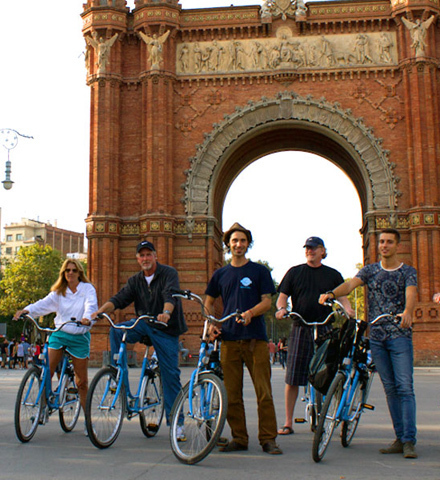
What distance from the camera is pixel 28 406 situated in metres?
8.02

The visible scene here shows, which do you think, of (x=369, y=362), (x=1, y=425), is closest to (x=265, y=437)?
(x=369, y=362)

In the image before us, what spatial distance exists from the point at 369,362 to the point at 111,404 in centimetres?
296

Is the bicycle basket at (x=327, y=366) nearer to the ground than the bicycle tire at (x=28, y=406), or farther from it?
farther from it

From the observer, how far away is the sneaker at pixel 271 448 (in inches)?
283

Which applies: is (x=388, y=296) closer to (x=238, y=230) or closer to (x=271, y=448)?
(x=238, y=230)

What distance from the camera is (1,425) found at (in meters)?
9.48

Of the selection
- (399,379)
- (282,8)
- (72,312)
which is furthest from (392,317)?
(282,8)

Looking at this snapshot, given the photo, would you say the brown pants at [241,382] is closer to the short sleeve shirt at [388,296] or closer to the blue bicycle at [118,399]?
the blue bicycle at [118,399]

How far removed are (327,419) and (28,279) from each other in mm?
60507

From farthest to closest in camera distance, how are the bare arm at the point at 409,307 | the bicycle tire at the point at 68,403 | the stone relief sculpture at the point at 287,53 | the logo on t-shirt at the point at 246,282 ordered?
1. the stone relief sculpture at the point at 287,53
2. the bicycle tire at the point at 68,403
3. the logo on t-shirt at the point at 246,282
4. the bare arm at the point at 409,307

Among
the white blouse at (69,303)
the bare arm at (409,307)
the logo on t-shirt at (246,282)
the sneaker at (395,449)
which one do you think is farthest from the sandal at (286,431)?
the white blouse at (69,303)

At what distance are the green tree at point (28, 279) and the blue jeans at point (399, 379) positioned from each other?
5880cm

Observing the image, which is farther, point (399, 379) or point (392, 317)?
point (392, 317)

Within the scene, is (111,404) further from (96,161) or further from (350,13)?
(350,13)
